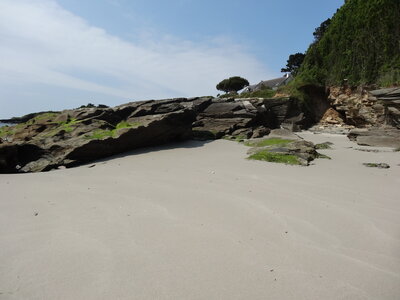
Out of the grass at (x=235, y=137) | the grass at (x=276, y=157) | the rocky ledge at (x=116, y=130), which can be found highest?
the rocky ledge at (x=116, y=130)

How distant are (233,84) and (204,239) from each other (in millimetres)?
57323

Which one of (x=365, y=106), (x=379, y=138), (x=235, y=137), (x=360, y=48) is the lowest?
(x=379, y=138)

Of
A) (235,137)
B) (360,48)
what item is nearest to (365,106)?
(360,48)

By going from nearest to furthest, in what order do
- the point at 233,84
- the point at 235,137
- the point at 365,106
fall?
the point at 235,137
the point at 365,106
the point at 233,84

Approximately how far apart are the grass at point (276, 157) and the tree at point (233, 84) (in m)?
51.6

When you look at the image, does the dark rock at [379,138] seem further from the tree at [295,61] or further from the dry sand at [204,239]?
the tree at [295,61]

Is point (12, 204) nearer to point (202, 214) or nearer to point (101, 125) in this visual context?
point (202, 214)

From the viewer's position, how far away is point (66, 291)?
2277 mm

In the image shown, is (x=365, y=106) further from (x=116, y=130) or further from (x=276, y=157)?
(x=116, y=130)

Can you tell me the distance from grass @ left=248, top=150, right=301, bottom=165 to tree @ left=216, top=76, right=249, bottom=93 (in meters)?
51.6

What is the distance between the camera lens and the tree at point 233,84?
57812 millimetres

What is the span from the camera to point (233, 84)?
58.3 meters

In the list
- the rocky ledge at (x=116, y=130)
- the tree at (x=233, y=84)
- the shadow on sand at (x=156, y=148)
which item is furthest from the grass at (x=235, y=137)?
the tree at (x=233, y=84)

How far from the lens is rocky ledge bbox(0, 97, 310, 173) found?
991 centimetres
